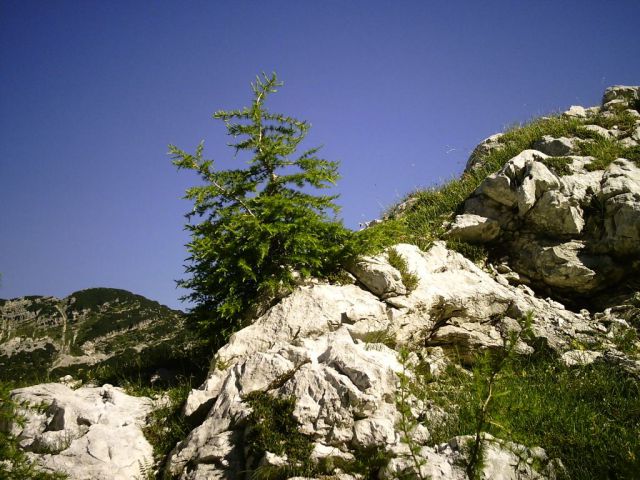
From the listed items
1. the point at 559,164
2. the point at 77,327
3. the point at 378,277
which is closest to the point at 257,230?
the point at 378,277

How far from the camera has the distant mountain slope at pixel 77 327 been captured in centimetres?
7506

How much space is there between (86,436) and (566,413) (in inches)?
273

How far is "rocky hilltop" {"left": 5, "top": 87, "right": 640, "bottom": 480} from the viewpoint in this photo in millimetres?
4156

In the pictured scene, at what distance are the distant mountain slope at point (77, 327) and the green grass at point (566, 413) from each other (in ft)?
207

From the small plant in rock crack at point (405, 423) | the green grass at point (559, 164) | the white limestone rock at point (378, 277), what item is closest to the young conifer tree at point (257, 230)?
the white limestone rock at point (378, 277)

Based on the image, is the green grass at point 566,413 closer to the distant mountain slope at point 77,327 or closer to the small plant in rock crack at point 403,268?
the small plant in rock crack at point 403,268

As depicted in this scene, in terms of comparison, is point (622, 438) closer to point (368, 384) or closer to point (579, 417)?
point (579, 417)

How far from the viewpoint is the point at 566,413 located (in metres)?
5.23

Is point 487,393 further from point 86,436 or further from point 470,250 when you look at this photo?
point 470,250

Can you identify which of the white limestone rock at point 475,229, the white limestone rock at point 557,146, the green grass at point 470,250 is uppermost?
the white limestone rock at point 557,146

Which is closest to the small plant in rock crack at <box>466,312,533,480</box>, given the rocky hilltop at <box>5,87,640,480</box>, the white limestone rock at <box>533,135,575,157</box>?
the rocky hilltop at <box>5,87,640,480</box>

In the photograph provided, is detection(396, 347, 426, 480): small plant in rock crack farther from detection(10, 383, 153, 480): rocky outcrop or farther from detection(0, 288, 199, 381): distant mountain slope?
detection(0, 288, 199, 381): distant mountain slope

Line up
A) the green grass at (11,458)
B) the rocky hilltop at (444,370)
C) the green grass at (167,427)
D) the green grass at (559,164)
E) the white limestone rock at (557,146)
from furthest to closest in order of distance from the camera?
the white limestone rock at (557,146)
the green grass at (559,164)
the green grass at (167,427)
the rocky hilltop at (444,370)
the green grass at (11,458)

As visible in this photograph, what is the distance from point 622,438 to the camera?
4.57 m
